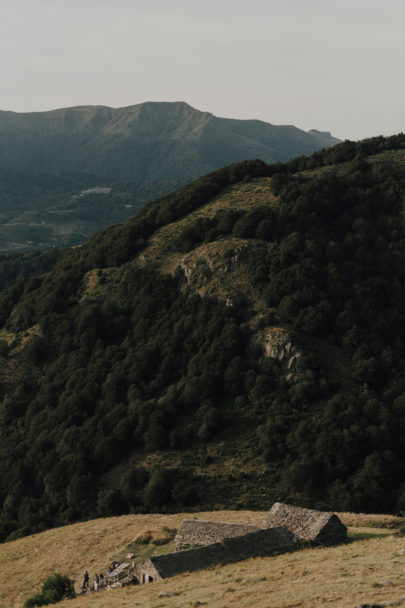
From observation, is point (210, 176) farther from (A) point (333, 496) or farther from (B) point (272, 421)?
(A) point (333, 496)

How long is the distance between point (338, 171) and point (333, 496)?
227 ft

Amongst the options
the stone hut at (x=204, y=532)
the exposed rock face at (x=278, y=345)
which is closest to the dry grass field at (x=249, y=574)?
the stone hut at (x=204, y=532)

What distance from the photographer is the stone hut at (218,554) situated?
30.5 meters

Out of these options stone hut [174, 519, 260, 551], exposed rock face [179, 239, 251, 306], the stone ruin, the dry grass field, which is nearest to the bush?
the dry grass field

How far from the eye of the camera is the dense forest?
6162cm

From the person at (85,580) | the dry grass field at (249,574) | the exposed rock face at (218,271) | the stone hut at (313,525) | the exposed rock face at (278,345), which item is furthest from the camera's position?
→ the exposed rock face at (218,271)

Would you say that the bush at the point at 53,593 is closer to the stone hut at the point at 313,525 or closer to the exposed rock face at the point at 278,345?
the stone hut at the point at 313,525

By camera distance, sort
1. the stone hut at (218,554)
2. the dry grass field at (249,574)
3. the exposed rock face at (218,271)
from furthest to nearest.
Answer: the exposed rock face at (218,271)
the stone hut at (218,554)
the dry grass field at (249,574)

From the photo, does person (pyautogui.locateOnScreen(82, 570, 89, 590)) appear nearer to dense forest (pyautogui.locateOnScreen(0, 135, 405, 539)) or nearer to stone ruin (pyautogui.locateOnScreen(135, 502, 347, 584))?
stone ruin (pyautogui.locateOnScreen(135, 502, 347, 584))

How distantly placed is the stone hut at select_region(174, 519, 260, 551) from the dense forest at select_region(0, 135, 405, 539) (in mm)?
20554

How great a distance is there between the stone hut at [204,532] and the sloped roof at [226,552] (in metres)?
2.02

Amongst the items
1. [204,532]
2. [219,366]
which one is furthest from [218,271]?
[204,532]

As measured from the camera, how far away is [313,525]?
33.4 metres

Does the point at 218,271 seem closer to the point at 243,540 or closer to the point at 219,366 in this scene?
the point at 219,366
